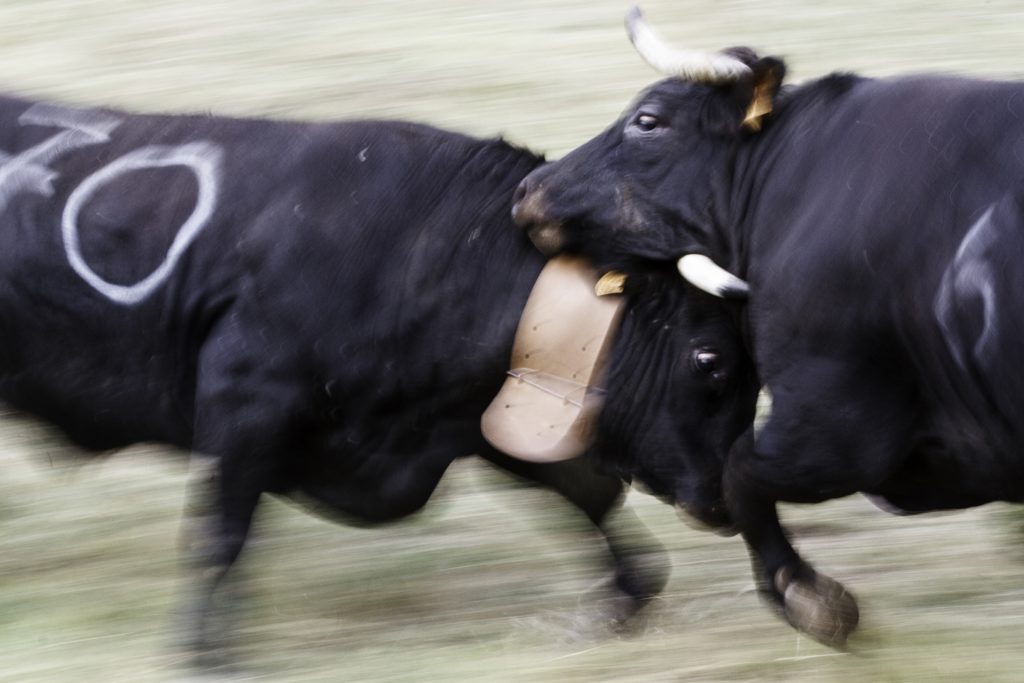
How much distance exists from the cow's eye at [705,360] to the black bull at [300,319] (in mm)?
12

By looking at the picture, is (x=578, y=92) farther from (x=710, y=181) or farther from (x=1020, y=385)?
(x=1020, y=385)

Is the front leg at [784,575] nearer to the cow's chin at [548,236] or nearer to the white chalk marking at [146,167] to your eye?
the cow's chin at [548,236]

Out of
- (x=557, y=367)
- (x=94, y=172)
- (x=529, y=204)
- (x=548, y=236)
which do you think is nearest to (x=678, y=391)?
(x=557, y=367)

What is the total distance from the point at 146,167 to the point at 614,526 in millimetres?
1782

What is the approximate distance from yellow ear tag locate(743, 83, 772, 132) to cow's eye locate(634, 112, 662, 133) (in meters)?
0.25

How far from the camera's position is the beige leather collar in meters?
5.45

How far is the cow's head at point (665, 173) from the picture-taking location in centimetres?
536

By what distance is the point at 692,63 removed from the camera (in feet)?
17.7

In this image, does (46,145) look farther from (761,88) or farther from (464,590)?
(761,88)

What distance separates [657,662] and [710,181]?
1.32 m

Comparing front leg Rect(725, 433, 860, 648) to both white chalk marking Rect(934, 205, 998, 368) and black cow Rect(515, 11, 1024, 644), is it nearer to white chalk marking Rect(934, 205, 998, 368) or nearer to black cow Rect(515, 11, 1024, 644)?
black cow Rect(515, 11, 1024, 644)

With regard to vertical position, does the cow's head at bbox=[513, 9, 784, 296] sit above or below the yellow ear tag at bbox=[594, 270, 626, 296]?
above

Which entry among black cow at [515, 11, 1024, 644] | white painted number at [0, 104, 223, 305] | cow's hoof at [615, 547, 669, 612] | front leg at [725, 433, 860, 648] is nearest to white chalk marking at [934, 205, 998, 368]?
black cow at [515, 11, 1024, 644]

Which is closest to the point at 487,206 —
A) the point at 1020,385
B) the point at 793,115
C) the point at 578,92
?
the point at 793,115
